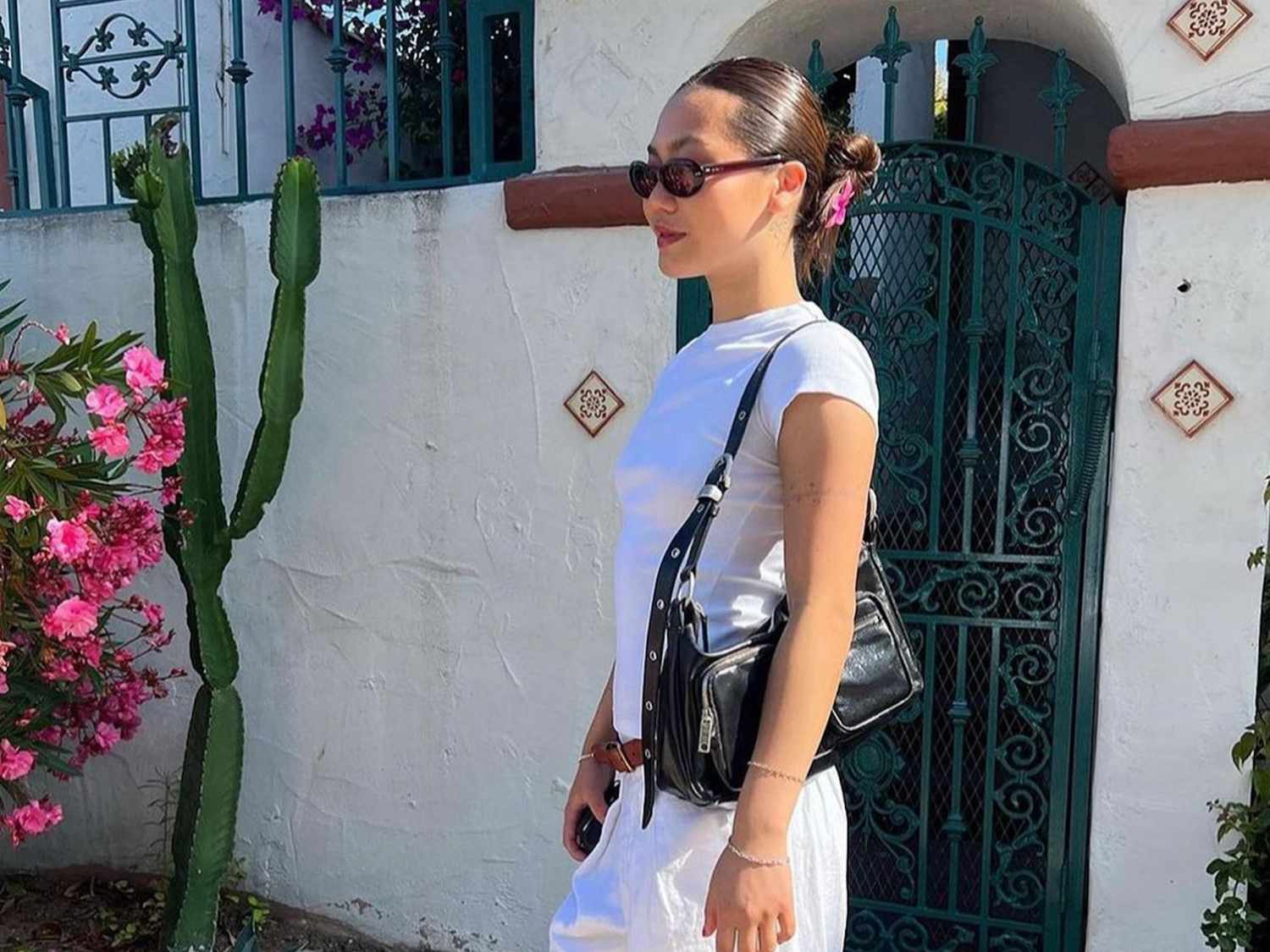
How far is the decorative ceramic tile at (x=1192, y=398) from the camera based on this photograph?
8.00 feet

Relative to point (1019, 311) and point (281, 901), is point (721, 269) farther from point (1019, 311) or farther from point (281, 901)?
point (281, 901)

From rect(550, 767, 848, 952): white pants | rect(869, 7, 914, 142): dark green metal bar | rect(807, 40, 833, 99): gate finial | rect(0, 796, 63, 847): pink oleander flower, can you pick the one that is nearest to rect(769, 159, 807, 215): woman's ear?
rect(550, 767, 848, 952): white pants

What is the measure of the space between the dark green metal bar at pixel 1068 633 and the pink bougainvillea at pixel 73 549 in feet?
7.39

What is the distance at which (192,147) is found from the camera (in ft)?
11.3

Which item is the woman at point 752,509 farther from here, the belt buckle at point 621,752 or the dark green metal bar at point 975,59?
the dark green metal bar at point 975,59

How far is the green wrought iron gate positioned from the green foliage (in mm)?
308

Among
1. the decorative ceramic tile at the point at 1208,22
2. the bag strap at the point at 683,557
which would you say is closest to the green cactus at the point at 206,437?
the bag strap at the point at 683,557

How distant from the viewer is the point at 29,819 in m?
2.99

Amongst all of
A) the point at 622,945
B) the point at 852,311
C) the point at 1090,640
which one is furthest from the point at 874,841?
the point at 622,945

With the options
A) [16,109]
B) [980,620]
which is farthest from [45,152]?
[980,620]

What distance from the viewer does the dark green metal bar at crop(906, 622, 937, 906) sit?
9.01 feet

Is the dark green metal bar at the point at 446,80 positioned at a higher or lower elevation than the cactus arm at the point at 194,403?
higher

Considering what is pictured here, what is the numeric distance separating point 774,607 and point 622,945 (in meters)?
0.51

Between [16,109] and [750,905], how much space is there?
12.1ft
